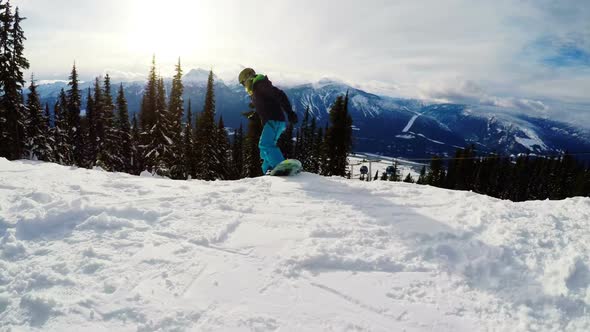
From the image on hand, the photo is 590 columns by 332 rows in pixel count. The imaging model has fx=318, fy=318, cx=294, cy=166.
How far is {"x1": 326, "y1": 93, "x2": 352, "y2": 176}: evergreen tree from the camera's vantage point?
35938mm

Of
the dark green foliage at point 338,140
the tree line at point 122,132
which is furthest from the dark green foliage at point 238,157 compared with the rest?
the dark green foliage at point 338,140

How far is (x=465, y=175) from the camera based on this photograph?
222 ft

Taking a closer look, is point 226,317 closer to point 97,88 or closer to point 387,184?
point 387,184

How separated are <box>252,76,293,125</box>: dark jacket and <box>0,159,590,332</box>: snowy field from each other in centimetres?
291

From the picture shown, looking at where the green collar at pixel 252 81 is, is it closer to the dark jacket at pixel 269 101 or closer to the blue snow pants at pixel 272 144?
the dark jacket at pixel 269 101

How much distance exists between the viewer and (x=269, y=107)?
25.8 ft

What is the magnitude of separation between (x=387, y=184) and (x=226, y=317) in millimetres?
5065

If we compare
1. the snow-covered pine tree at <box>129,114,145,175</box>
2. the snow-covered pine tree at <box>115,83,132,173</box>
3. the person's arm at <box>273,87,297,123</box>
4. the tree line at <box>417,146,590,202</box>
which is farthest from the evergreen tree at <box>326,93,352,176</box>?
the tree line at <box>417,146,590,202</box>

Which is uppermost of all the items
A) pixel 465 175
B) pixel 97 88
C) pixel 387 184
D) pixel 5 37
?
pixel 5 37

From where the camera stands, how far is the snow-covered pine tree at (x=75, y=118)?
126 feet

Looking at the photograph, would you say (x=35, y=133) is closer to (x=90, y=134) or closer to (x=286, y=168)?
(x=90, y=134)

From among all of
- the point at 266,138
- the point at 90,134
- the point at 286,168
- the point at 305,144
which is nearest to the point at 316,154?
the point at 305,144

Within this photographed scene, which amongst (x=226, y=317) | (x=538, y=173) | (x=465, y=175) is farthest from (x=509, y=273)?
(x=538, y=173)

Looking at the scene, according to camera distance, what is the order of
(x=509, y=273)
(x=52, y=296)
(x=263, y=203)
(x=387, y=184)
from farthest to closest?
(x=387, y=184) → (x=263, y=203) → (x=509, y=273) → (x=52, y=296)
